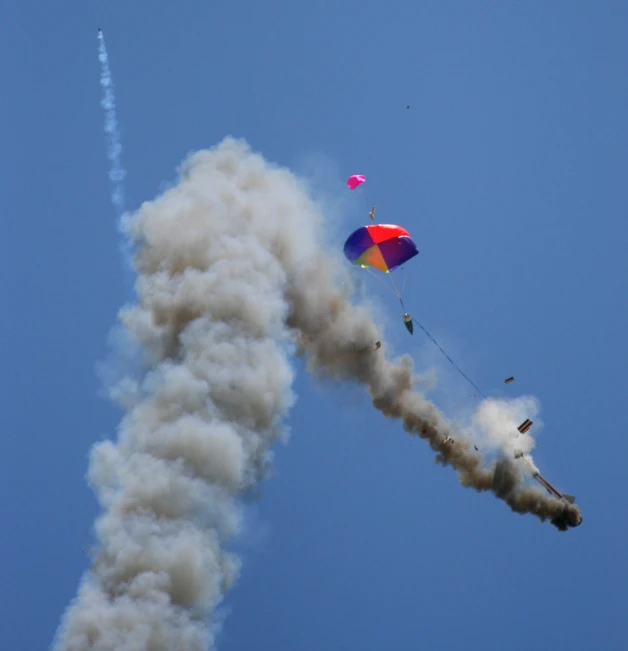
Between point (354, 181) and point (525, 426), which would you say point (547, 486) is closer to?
point (525, 426)

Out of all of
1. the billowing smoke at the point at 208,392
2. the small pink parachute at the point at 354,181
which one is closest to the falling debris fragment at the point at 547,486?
the billowing smoke at the point at 208,392

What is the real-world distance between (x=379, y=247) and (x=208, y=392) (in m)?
12.2

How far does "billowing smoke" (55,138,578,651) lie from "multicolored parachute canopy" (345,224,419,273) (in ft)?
6.46

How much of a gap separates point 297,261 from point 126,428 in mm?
12323

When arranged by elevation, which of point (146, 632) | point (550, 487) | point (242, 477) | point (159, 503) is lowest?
point (146, 632)

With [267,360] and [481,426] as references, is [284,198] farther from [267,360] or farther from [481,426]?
[481,426]

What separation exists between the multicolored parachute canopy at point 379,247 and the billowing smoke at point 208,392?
197cm

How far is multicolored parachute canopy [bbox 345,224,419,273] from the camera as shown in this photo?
55.2 metres

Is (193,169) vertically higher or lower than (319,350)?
higher

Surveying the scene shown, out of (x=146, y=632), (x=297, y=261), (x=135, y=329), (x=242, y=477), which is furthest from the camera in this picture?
(x=297, y=261)

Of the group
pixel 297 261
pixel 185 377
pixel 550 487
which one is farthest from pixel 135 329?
pixel 550 487

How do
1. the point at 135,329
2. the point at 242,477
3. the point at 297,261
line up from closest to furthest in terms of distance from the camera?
the point at 242,477 → the point at 135,329 → the point at 297,261

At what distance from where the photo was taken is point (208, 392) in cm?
4878

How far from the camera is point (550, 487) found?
52.8 metres
